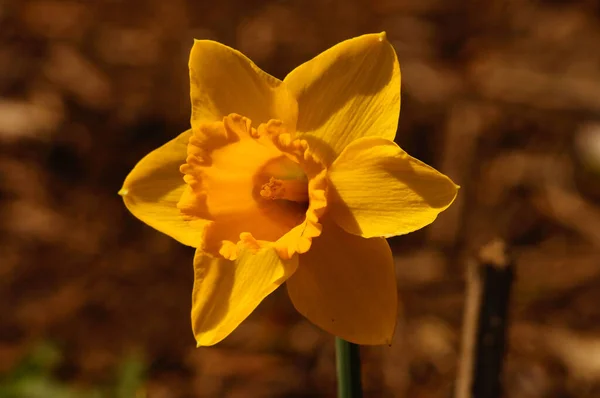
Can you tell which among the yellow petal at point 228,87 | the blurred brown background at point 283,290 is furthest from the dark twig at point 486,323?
the blurred brown background at point 283,290

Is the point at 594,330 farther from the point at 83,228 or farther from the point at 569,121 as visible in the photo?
the point at 83,228

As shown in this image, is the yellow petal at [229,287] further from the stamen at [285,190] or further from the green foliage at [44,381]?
the green foliage at [44,381]

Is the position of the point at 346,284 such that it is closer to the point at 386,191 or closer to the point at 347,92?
the point at 386,191

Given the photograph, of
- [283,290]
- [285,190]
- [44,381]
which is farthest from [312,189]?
[283,290]

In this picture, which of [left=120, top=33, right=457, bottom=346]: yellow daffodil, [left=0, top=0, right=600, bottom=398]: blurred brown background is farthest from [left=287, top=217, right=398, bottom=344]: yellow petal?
[left=0, top=0, right=600, bottom=398]: blurred brown background

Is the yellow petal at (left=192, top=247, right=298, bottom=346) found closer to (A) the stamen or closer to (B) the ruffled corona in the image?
(B) the ruffled corona

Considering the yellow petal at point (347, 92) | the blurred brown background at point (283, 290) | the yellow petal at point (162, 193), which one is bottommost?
the blurred brown background at point (283, 290)

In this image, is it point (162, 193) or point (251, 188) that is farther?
point (251, 188)

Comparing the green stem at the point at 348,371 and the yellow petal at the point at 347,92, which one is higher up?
the yellow petal at the point at 347,92
